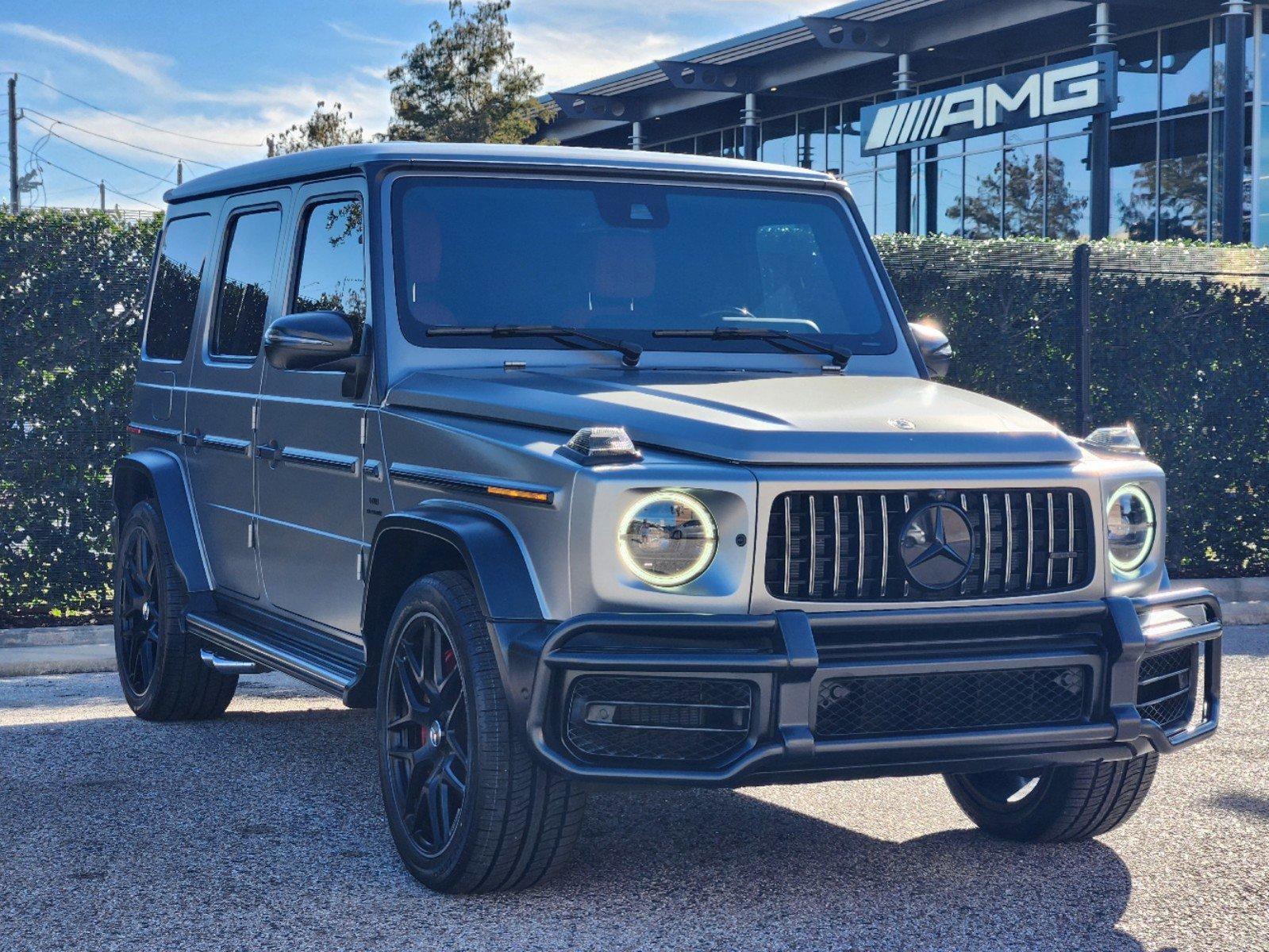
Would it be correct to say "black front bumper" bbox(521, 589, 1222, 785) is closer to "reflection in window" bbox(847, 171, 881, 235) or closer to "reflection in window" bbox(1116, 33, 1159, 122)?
"reflection in window" bbox(1116, 33, 1159, 122)

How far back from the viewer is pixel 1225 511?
11.9 metres

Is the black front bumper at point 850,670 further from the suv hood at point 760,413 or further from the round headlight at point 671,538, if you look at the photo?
the suv hood at point 760,413

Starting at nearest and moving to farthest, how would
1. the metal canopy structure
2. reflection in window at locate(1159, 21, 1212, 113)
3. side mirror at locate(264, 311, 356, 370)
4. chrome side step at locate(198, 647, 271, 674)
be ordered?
side mirror at locate(264, 311, 356, 370)
chrome side step at locate(198, 647, 271, 674)
reflection in window at locate(1159, 21, 1212, 113)
the metal canopy structure

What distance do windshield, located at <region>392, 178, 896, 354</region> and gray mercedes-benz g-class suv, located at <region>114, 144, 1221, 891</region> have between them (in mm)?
11

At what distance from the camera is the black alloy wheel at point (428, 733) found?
4414 mm

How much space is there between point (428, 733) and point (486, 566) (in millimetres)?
669

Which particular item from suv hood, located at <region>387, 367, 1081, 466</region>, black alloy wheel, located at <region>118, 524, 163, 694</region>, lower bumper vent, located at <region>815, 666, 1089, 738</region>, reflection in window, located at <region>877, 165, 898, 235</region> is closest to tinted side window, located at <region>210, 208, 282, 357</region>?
black alloy wheel, located at <region>118, 524, 163, 694</region>

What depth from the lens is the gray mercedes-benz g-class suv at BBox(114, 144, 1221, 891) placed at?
13.0ft

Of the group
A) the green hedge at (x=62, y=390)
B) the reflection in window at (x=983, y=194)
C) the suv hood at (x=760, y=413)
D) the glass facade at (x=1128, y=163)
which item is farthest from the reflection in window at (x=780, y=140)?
the suv hood at (x=760, y=413)

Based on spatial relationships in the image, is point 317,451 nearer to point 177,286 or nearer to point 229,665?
point 229,665

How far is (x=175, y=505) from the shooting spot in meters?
6.74

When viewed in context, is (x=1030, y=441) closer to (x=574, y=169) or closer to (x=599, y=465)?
(x=599, y=465)

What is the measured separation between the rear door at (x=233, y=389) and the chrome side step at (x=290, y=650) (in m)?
0.16

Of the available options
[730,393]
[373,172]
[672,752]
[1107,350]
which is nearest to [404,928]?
[672,752]
